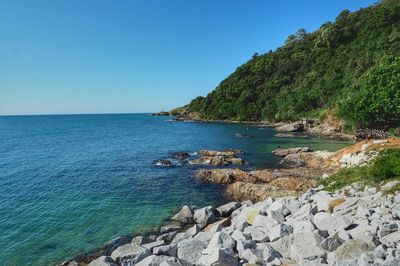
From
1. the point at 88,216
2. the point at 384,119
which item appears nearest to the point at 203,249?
the point at 88,216

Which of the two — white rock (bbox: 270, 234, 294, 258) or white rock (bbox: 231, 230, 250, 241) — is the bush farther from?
white rock (bbox: 231, 230, 250, 241)

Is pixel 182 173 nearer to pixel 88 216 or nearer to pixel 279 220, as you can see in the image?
pixel 88 216

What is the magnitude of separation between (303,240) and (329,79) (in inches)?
3355

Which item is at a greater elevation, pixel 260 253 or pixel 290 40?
pixel 290 40

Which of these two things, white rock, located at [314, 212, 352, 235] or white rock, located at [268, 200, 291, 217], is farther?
white rock, located at [268, 200, 291, 217]

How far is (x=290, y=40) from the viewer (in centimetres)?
15462

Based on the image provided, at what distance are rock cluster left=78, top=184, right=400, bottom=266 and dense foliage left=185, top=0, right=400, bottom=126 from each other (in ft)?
134

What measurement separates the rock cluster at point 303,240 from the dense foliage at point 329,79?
40.8 m

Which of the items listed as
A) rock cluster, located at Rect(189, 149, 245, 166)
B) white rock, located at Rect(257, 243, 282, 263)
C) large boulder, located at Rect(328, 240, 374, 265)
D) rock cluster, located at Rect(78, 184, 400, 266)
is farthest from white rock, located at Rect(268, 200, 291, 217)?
rock cluster, located at Rect(189, 149, 245, 166)

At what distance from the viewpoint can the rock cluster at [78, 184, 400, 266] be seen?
29.7ft

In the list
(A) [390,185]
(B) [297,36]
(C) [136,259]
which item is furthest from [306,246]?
(B) [297,36]

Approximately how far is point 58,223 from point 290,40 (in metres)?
156

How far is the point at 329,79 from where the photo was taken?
283 feet

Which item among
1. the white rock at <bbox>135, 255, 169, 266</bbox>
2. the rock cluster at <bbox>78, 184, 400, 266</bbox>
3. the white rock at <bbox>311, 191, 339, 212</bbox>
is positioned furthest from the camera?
the white rock at <bbox>311, 191, 339, 212</bbox>
